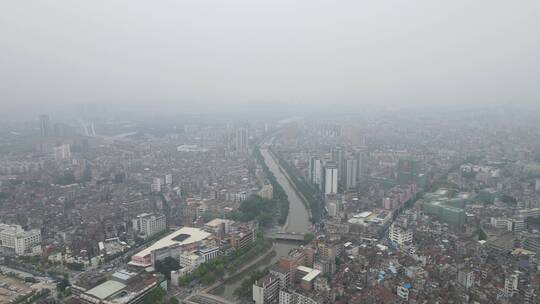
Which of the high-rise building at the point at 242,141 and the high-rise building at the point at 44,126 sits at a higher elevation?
the high-rise building at the point at 44,126

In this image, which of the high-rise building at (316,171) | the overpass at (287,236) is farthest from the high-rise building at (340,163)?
the overpass at (287,236)

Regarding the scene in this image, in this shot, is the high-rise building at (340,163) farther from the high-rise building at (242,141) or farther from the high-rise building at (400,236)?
the high-rise building at (242,141)

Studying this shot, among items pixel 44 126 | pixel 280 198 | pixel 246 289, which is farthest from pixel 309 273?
pixel 44 126

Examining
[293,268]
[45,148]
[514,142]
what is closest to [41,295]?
[293,268]

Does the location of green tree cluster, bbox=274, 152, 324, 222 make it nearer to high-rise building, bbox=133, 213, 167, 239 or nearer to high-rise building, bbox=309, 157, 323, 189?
high-rise building, bbox=309, 157, 323, 189

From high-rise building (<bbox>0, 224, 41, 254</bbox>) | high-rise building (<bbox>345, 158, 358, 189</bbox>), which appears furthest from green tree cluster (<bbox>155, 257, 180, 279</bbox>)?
high-rise building (<bbox>345, 158, 358, 189</bbox>)

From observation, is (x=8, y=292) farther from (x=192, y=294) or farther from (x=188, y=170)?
(x=188, y=170)
